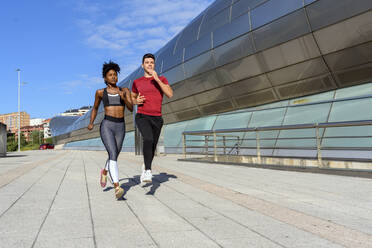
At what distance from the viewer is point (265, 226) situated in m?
2.78

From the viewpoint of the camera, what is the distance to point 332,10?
1044 cm

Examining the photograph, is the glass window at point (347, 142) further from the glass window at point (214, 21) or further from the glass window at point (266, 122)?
the glass window at point (214, 21)

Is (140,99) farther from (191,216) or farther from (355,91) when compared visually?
(355,91)

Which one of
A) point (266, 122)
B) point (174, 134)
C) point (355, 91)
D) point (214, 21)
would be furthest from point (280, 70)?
point (174, 134)

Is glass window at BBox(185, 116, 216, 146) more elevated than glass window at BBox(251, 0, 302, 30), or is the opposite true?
glass window at BBox(251, 0, 302, 30)

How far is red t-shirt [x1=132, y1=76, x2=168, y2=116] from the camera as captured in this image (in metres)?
4.52

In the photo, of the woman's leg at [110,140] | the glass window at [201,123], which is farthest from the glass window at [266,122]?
the woman's leg at [110,140]

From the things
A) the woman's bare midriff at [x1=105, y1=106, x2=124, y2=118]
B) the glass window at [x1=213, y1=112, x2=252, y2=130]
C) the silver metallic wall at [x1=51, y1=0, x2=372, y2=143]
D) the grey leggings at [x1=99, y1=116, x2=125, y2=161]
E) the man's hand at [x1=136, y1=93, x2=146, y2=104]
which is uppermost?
the silver metallic wall at [x1=51, y1=0, x2=372, y2=143]

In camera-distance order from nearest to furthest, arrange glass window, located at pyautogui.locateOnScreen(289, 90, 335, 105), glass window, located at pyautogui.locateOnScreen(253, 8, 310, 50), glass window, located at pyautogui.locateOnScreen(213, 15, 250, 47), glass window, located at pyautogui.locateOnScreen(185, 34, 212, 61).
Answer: glass window, located at pyautogui.locateOnScreen(289, 90, 335, 105), glass window, located at pyautogui.locateOnScreen(253, 8, 310, 50), glass window, located at pyautogui.locateOnScreen(213, 15, 250, 47), glass window, located at pyautogui.locateOnScreen(185, 34, 212, 61)

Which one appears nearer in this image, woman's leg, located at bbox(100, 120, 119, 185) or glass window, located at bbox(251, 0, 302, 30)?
woman's leg, located at bbox(100, 120, 119, 185)

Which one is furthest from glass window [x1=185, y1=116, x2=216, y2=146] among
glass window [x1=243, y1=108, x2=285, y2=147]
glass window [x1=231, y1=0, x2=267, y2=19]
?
glass window [x1=231, y1=0, x2=267, y2=19]

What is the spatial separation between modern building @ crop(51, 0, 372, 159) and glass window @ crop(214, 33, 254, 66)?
0.05m

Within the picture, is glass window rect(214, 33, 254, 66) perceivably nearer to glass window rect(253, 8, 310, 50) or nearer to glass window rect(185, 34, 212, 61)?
glass window rect(253, 8, 310, 50)

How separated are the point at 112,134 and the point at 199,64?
536 inches
